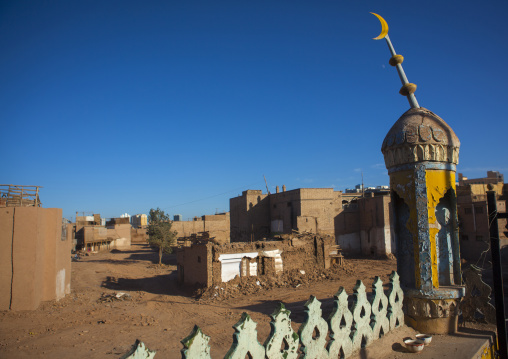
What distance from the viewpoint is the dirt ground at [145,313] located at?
31.7 ft

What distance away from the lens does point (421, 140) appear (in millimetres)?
6340

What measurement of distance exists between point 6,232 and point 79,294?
218 inches

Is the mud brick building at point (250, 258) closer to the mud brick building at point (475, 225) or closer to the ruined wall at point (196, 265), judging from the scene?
the ruined wall at point (196, 265)

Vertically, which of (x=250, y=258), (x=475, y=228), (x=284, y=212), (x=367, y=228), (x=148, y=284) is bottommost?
(x=148, y=284)

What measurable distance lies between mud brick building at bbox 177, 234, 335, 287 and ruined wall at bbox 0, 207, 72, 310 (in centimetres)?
661

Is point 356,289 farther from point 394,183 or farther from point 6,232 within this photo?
point 6,232

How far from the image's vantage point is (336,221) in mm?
32938

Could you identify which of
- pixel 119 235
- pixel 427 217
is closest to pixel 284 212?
pixel 119 235

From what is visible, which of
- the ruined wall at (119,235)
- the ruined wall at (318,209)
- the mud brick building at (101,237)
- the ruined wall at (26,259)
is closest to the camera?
the ruined wall at (26,259)

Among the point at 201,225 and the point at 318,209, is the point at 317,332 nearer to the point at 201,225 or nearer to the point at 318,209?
the point at 318,209

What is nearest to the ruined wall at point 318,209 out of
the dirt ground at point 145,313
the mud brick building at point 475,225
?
the dirt ground at point 145,313

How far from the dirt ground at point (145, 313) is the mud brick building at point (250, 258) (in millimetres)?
623

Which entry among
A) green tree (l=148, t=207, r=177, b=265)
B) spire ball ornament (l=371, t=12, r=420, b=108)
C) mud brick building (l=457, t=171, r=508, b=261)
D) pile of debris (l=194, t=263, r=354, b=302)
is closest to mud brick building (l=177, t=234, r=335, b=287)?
pile of debris (l=194, t=263, r=354, b=302)

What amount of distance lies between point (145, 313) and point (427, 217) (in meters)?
11.7
